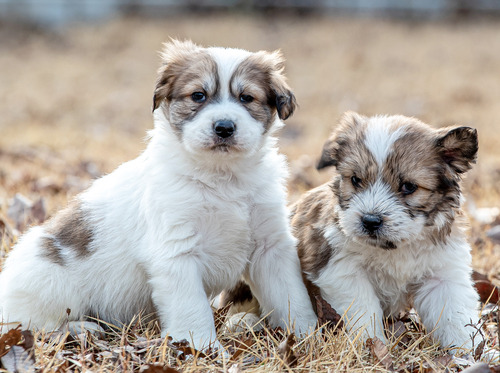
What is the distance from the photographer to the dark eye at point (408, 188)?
4078 mm

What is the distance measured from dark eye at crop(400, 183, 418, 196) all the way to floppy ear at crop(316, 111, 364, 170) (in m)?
0.52

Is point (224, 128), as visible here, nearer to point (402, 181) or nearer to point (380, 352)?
point (402, 181)

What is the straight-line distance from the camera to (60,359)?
144 inches

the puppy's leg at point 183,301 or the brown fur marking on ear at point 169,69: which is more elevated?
the brown fur marking on ear at point 169,69

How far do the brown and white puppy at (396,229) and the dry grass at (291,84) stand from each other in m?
0.28

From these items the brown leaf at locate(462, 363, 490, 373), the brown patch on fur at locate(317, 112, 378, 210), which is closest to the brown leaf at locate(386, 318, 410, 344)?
the brown leaf at locate(462, 363, 490, 373)

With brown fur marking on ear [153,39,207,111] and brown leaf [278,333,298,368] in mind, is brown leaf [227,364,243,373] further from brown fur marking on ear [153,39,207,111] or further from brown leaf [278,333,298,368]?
brown fur marking on ear [153,39,207,111]

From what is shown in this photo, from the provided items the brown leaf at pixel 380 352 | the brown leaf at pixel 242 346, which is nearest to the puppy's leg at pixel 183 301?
the brown leaf at pixel 242 346

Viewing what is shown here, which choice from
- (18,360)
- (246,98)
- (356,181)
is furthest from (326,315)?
(18,360)

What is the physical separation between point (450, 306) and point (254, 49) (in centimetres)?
1707

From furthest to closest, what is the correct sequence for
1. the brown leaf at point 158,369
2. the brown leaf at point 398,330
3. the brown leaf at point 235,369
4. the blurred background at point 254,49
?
1. the blurred background at point 254,49
2. the brown leaf at point 398,330
3. the brown leaf at point 235,369
4. the brown leaf at point 158,369

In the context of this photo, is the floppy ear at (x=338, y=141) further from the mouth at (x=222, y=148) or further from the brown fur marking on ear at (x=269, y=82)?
the mouth at (x=222, y=148)

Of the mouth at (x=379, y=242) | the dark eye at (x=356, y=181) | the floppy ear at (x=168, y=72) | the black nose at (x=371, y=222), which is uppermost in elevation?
the floppy ear at (x=168, y=72)

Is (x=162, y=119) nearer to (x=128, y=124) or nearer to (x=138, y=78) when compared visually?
(x=128, y=124)
